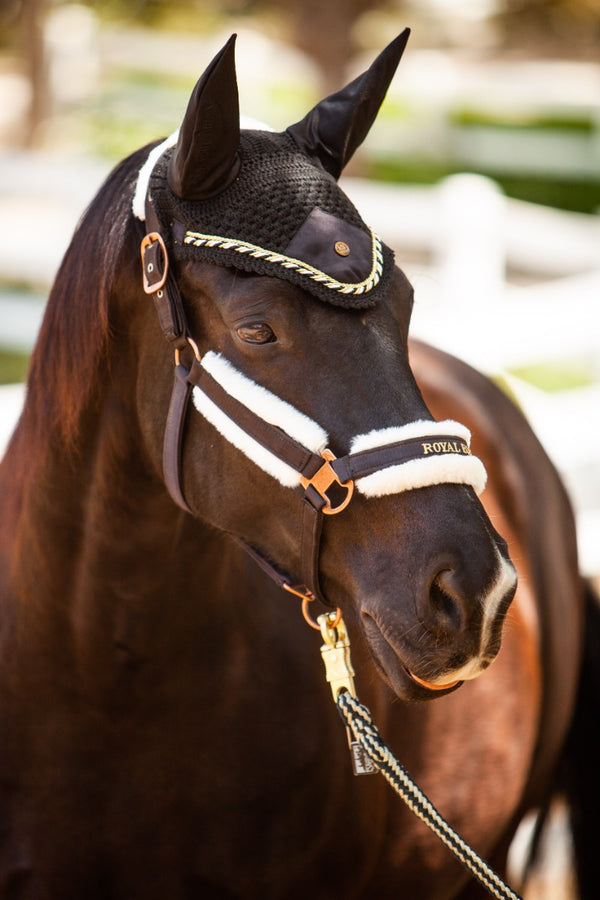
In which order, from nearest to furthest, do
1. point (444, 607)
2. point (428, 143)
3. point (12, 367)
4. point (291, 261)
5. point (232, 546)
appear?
point (444, 607) < point (291, 261) < point (232, 546) < point (12, 367) < point (428, 143)

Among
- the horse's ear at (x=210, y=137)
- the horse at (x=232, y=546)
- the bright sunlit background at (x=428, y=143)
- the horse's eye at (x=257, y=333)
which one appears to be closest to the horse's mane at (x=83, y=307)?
the horse at (x=232, y=546)

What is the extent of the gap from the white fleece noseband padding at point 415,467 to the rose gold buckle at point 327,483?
0.08ft

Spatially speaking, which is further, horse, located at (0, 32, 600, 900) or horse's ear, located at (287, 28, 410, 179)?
horse's ear, located at (287, 28, 410, 179)

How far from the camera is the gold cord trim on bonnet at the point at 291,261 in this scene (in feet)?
5.81

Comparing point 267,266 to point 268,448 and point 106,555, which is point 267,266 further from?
point 106,555

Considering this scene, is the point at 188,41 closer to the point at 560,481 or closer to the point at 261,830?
the point at 560,481

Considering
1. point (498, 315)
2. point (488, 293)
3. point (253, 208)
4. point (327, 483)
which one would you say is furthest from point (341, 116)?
point (488, 293)

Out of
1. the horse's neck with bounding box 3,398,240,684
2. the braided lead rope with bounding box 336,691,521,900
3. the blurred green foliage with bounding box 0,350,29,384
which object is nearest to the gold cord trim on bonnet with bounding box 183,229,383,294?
the horse's neck with bounding box 3,398,240,684

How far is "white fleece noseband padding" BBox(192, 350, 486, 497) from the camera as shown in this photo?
1693 millimetres

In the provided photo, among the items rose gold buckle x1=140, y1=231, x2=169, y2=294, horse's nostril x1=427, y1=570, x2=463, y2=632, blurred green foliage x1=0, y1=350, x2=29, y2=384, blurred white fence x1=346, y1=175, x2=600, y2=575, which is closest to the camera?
horse's nostril x1=427, y1=570, x2=463, y2=632

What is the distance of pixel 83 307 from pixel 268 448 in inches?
18.3

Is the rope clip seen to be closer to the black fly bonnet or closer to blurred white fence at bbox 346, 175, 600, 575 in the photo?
the black fly bonnet

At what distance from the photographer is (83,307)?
2.00 metres

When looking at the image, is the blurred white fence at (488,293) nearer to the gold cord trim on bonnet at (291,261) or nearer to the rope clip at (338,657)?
the gold cord trim on bonnet at (291,261)
